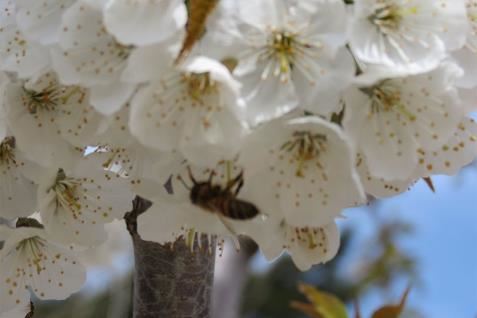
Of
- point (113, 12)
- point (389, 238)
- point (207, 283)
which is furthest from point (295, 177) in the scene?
point (389, 238)

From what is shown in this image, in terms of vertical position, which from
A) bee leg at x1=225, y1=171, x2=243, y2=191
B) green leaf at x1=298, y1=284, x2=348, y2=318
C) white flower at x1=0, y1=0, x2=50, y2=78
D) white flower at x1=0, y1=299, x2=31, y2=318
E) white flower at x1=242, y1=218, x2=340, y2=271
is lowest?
green leaf at x1=298, y1=284, x2=348, y2=318

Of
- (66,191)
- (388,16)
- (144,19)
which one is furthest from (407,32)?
(66,191)

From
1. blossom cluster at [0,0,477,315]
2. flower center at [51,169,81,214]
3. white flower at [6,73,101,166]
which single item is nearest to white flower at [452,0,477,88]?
blossom cluster at [0,0,477,315]

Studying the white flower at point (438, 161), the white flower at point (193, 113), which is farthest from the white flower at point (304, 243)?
the white flower at point (193, 113)

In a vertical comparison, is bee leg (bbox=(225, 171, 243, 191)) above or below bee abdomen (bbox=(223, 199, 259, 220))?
above

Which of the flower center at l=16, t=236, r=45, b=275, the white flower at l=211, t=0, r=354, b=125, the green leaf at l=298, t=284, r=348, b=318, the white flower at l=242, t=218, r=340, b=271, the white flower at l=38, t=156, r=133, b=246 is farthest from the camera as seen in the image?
the green leaf at l=298, t=284, r=348, b=318

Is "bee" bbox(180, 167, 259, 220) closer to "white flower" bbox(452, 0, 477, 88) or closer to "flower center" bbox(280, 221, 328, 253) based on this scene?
"flower center" bbox(280, 221, 328, 253)

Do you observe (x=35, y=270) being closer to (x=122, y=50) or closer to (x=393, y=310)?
(x=122, y=50)

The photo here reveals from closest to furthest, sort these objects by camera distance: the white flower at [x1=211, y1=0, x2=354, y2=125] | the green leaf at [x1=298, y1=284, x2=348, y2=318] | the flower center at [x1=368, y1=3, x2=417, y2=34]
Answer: the white flower at [x1=211, y1=0, x2=354, y2=125] < the flower center at [x1=368, y1=3, x2=417, y2=34] < the green leaf at [x1=298, y1=284, x2=348, y2=318]
